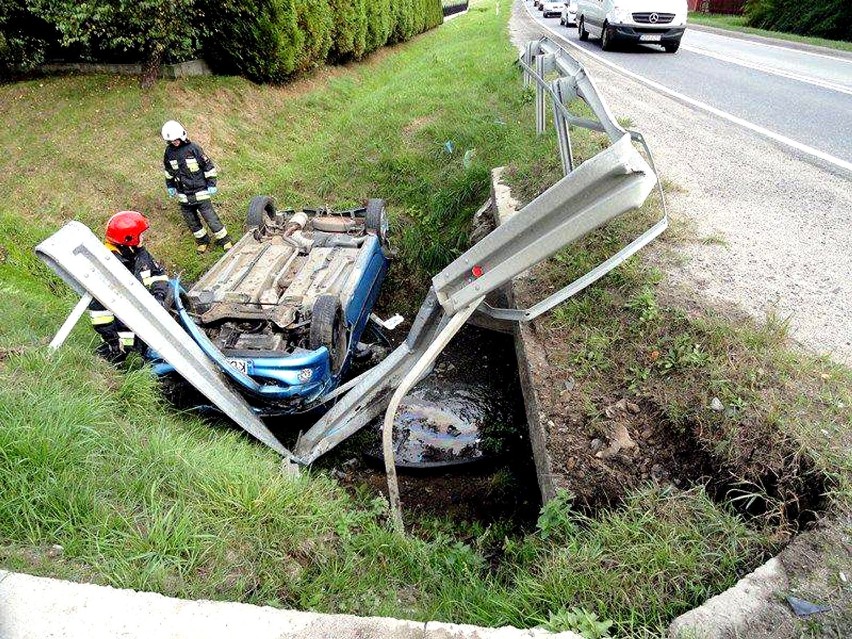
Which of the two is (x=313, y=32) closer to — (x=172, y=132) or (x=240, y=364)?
(x=172, y=132)

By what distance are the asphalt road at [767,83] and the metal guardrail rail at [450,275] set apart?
433 cm

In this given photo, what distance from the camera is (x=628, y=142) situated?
2.09 m

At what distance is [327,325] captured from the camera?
4.24 metres

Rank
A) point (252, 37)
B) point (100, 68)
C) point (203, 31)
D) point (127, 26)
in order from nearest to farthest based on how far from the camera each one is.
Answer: point (127, 26)
point (100, 68)
point (203, 31)
point (252, 37)

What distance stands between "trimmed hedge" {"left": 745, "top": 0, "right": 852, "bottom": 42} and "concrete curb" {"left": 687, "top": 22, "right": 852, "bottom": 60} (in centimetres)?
268

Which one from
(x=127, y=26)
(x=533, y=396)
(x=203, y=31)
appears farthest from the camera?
(x=203, y=31)

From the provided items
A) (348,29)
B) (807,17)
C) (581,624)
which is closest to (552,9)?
(807,17)

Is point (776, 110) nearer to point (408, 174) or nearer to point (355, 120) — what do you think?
point (408, 174)

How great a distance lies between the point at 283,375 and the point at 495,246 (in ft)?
6.63

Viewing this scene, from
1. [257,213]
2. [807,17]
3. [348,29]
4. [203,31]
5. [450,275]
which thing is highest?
[203,31]

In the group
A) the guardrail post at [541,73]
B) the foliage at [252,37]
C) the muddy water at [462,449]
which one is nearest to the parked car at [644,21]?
the foliage at [252,37]

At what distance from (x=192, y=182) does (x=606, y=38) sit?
10611 mm

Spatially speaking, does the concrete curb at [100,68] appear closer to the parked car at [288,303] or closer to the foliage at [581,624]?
the parked car at [288,303]

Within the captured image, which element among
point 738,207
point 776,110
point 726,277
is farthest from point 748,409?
point 776,110
